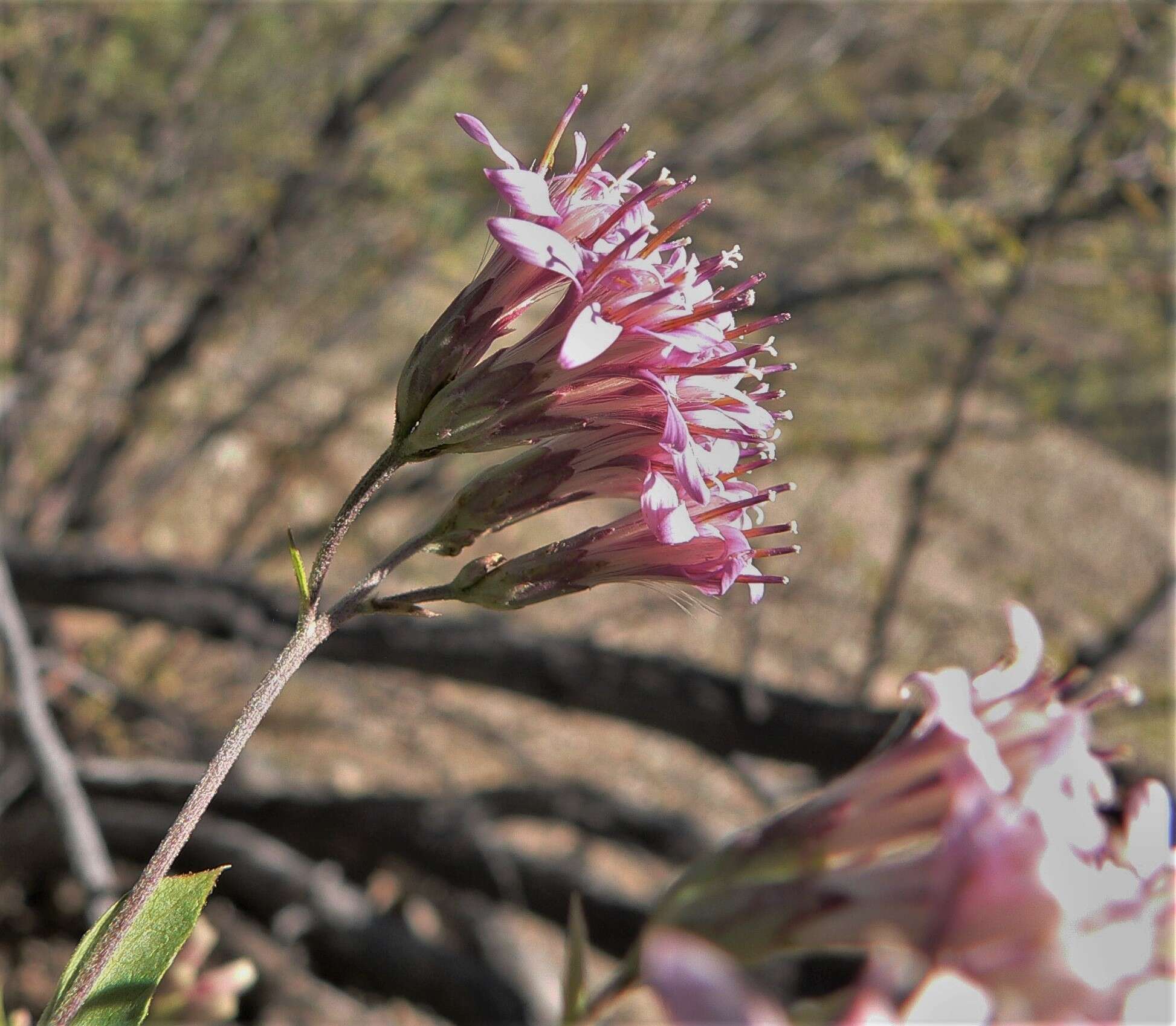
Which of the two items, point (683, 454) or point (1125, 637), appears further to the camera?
point (1125, 637)

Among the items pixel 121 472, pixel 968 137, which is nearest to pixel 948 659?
pixel 968 137

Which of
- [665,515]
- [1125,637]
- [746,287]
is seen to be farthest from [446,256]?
[665,515]

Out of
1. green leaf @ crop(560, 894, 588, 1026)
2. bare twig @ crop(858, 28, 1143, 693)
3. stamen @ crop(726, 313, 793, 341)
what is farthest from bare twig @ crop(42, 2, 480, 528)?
green leaf @ crop(560, 894, 588, 1026)

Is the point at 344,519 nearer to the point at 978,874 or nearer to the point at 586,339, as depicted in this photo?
the point at 586,339

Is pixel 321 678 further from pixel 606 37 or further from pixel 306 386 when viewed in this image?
pixel 606 37

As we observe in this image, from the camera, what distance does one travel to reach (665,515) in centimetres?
105

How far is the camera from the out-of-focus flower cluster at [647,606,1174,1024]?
647 mm

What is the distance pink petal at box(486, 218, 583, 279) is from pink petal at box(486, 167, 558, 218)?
0.03 metres

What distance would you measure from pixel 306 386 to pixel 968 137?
4149 mm

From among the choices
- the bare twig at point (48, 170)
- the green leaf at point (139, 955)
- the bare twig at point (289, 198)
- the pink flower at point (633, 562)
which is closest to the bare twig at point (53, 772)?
the green leaf at point (139, 955)

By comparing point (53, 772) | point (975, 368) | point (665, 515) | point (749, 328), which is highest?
point (749, 328)

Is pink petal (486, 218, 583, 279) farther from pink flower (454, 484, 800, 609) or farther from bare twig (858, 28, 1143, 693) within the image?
bare twig (858, 28, 1143, 693)

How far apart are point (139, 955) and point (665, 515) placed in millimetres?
612

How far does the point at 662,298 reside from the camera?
43.6 inches
